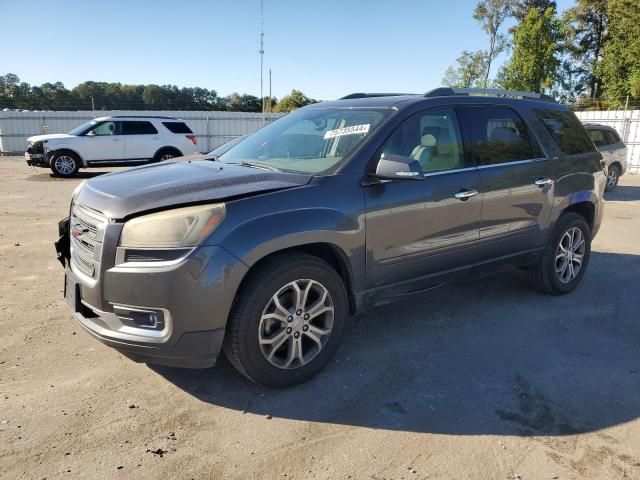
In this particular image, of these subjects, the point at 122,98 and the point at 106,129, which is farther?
the point at 122,98

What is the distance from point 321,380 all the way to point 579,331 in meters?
2.41

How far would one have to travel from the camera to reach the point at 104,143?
15867 millimetres

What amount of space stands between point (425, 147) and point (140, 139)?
13968 mm

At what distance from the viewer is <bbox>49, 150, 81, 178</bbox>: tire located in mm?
15224

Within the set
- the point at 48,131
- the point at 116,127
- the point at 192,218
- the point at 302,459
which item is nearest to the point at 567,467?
the point at 302,459

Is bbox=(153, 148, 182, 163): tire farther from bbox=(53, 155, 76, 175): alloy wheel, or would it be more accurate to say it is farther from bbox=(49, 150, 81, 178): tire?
bbox=(53, 155, 76, 175): alloy wheel

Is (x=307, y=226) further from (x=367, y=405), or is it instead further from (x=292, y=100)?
(x=292, y=100)

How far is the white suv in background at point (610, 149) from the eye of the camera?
1386 cm

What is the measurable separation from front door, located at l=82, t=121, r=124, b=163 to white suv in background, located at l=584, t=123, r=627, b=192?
1350 centimetres

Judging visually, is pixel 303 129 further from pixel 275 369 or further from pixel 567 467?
pixel 567 467

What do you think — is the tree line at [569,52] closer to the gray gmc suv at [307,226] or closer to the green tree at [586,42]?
the green tree at [586,42]

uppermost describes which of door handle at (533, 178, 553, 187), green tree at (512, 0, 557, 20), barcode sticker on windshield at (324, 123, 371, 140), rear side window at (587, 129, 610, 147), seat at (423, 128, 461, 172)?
green tree at (512, 0, 557, 20)

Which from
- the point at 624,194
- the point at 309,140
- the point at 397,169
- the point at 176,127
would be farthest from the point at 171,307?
the point at 176,127

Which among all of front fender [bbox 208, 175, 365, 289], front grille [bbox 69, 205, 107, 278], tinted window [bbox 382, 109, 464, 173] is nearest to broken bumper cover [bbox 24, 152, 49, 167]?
front grille [bbox 69, 205, 107, 278]
